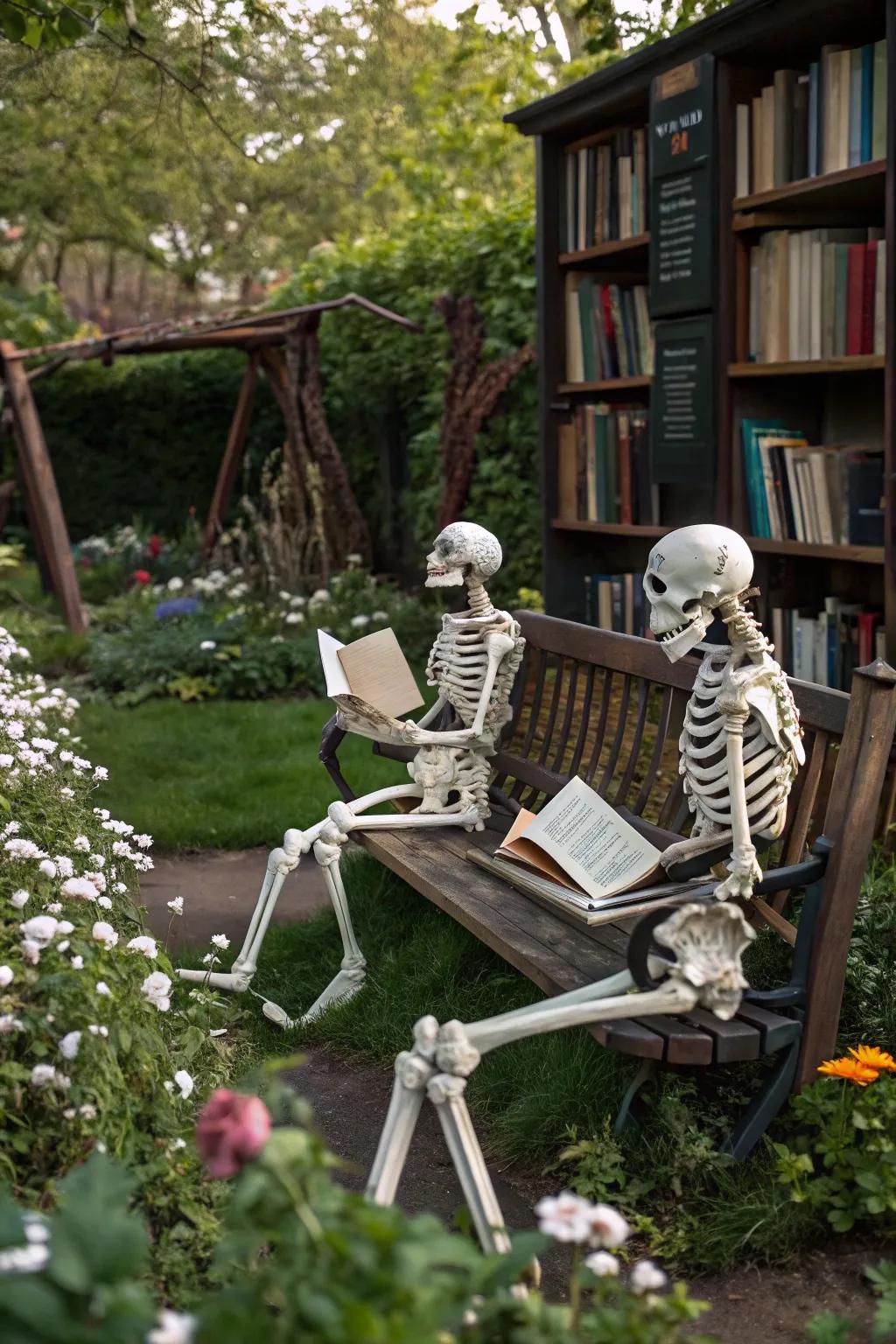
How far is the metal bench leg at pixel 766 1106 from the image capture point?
124 inches

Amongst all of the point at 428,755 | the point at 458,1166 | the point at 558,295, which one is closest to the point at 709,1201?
the point at 458,1166

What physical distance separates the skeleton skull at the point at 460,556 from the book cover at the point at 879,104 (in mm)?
2273

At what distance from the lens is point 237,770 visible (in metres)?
7.39

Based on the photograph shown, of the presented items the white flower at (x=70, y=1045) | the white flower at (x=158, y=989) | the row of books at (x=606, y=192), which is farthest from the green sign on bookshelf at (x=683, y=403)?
the white flower at (x=70, y=1045)

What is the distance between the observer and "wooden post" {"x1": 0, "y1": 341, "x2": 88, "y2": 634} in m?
10.8

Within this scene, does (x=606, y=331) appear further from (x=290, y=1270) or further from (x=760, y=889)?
(x=290, y=1270)

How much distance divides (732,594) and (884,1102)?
115 centimetres

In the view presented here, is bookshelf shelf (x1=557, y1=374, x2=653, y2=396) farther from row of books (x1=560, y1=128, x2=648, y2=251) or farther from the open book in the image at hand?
the open book

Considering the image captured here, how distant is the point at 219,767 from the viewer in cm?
748

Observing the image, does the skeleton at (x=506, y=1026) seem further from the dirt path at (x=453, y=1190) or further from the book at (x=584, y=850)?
the book at (x=584, y=850)

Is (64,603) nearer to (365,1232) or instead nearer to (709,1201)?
(709,1201)

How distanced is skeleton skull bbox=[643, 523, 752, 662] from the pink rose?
1.68 m

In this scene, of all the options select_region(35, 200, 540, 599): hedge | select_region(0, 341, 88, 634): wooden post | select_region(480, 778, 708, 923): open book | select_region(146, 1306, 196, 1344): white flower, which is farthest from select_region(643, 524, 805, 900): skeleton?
select_region(0, 341, 88, 634): wooden post

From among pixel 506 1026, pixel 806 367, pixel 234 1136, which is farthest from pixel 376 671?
pixel 234 1136
